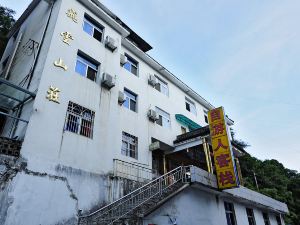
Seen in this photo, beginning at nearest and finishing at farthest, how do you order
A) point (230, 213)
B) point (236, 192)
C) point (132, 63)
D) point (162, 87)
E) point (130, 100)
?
point (236, 192) → point (230, 213) → point (130, 100) → point (132, 63) → point (162, 87)

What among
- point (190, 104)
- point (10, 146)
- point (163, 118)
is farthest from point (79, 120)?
point (190, 104)

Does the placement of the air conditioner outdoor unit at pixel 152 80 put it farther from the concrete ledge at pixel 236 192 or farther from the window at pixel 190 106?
the concrete ledge at pixel 236 192

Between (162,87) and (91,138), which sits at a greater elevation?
(162,87)

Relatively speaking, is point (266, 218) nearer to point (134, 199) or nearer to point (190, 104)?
point (190, 104)

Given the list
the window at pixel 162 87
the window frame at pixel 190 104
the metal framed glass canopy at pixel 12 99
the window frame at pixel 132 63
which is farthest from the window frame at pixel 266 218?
the metal framed glass canopy at pixel 12 99

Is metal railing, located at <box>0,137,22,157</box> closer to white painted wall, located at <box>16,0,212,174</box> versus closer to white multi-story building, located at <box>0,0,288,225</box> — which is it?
white multi-story building, located at <box>0,0,288,225</box>

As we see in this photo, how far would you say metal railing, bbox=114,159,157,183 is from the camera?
10766 millimetres

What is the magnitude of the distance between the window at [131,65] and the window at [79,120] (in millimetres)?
5508

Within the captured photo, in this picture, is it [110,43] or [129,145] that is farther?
[110,43]

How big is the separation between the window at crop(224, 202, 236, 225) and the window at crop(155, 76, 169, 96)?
28.9 ft

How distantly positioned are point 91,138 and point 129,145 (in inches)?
109

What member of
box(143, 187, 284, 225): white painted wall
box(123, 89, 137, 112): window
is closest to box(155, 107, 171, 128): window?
box(123, 89, 137, 112): window

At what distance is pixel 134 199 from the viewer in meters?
9.57

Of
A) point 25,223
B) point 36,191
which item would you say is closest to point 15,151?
point 36,191
